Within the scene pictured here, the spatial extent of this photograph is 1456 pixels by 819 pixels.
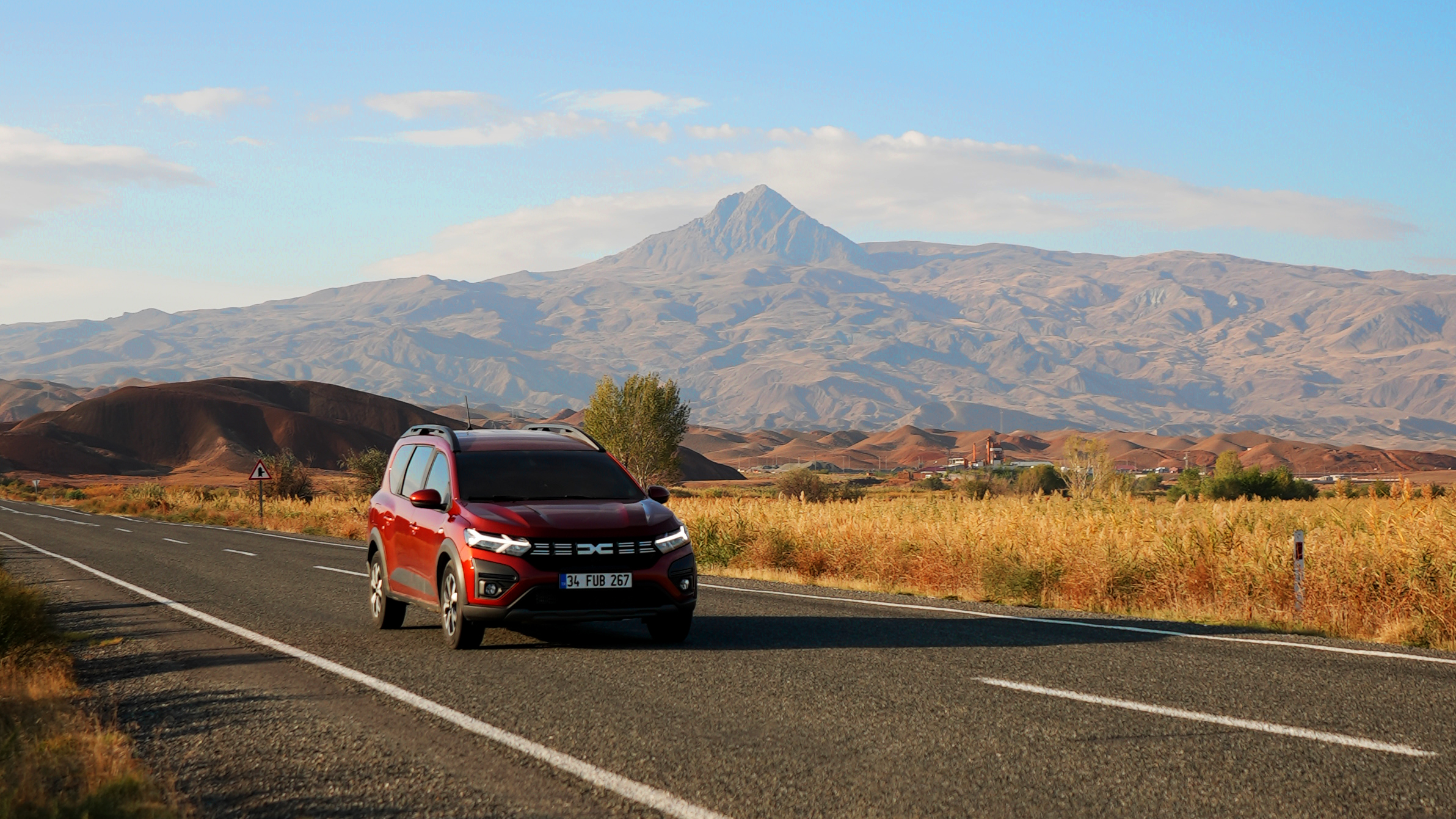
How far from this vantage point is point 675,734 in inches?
269

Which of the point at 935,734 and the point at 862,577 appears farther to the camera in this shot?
the point at 862,577

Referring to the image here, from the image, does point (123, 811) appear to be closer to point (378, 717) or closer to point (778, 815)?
point (378, 717)

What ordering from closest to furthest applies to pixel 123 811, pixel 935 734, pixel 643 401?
pixel 123 811, pixel 935 734, pixel 643 401

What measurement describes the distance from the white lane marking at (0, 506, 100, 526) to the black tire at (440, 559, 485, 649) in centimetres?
3242

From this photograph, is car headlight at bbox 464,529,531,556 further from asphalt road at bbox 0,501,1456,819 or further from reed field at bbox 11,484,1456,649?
reed field at bbox 11,484,1456,649

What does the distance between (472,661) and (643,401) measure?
60598mm

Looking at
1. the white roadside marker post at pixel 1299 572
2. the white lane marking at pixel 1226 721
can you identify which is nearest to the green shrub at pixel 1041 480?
the white roadside marker post at pixel 1299 572

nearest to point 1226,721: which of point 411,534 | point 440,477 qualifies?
point 440,477

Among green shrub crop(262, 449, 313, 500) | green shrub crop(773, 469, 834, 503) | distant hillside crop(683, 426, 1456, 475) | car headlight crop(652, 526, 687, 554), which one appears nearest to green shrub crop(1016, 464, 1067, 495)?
green shrub crop(773, 469, 834, 503)

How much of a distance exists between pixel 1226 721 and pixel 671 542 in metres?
4.48

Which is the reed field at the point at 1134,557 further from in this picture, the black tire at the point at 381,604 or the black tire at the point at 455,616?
the black tire at the point at 455,616

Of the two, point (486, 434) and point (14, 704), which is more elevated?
point (486, 434)

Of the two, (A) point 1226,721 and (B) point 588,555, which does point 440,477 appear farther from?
(A) point 1226,721

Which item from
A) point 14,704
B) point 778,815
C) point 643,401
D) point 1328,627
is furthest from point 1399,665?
point 643,401
